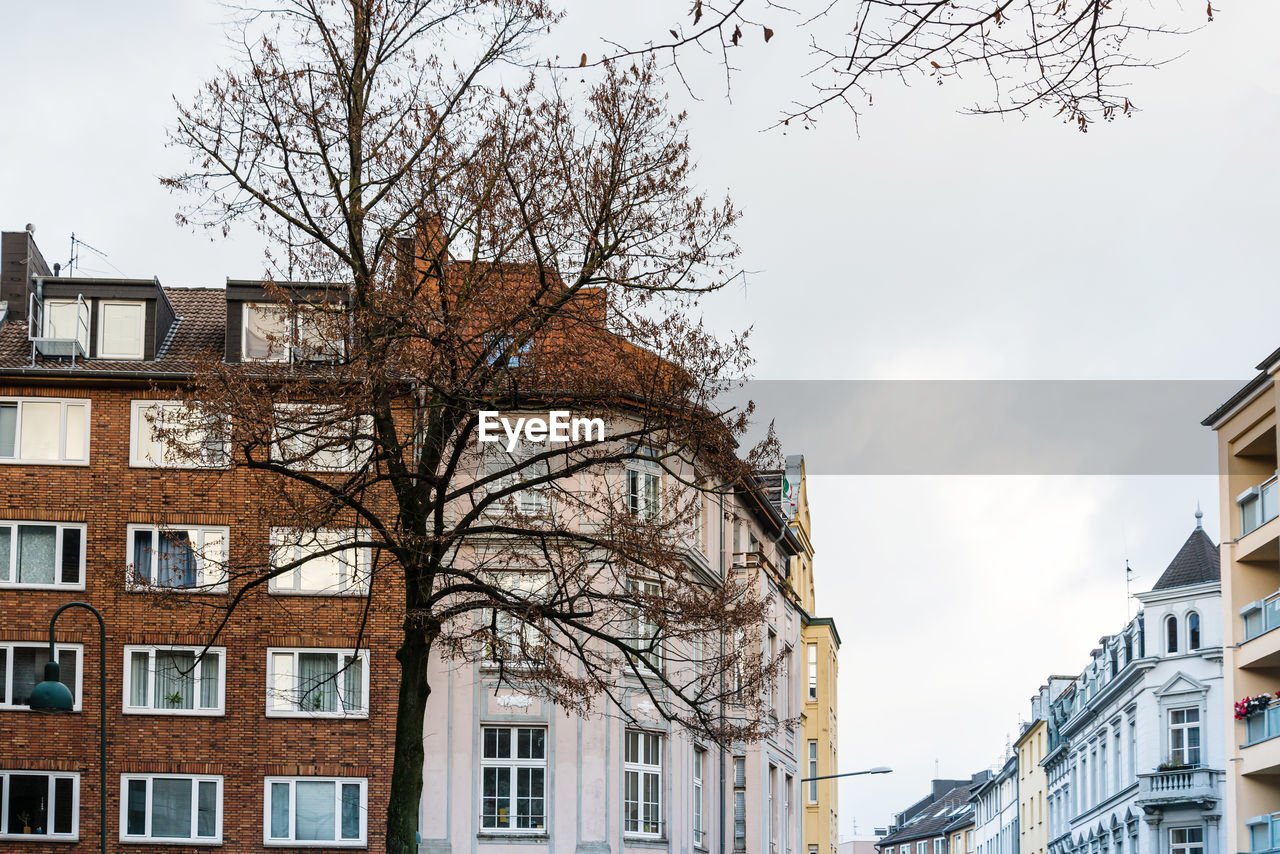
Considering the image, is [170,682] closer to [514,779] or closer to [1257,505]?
[514,779]

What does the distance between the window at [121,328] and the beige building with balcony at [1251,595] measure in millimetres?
26836

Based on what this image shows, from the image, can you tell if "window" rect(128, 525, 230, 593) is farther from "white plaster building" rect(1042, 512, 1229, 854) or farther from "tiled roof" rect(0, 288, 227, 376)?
"white plaster building" rect(1042, 512, 1229, 854)

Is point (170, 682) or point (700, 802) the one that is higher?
point (170, 682)

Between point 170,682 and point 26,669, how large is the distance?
316 cm

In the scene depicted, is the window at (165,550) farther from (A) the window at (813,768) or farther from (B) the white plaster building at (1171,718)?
(B) the white plaster building at (1171,718)

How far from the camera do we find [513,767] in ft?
120

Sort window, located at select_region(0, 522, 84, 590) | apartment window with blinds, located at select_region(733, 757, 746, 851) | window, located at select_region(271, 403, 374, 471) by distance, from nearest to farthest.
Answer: window, located at select_region(271, 403, 374, 471), window, located at select_region(0, 522, 84, 590), apartment window with blinds, located at select_region(733, 757, 746, 851)

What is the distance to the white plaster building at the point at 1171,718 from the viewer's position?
59.7 meters

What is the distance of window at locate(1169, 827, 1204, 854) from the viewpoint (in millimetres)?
59438

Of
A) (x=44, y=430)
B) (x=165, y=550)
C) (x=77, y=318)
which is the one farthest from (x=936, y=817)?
(x=44, y=430)

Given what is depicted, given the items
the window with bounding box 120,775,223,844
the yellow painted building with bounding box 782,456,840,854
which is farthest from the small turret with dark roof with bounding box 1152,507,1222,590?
the window with bounding box 120,775,223,844

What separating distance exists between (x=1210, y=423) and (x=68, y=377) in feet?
95.8

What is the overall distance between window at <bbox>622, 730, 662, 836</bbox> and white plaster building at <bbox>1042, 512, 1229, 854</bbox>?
2926cm
